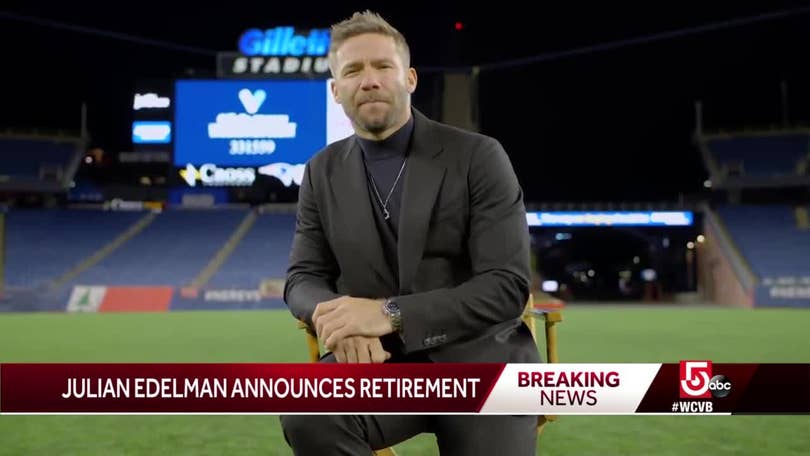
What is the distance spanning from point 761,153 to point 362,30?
36216mm

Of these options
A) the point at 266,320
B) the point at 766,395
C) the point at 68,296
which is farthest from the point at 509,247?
the point at 68,296

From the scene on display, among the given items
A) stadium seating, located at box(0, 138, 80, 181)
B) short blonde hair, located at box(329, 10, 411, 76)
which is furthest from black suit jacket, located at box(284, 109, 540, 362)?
stadium seating, located at box(0, 138, 80, 181)

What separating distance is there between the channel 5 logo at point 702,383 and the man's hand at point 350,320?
2.71 ft

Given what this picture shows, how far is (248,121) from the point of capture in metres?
24.2

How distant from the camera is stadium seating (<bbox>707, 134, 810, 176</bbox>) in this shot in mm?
33688

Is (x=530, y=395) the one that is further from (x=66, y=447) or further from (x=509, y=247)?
(x=66, y=447)

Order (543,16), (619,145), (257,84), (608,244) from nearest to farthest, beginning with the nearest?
(257,84) < (543,16) < (619,145) < (608,244)

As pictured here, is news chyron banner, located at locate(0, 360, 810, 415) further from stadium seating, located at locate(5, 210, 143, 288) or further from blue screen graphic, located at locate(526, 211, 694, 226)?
blue screen graphic, located at locate(526, 211, 694, 226)

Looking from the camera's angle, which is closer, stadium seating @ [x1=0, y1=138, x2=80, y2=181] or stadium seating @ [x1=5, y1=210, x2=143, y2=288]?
stadium seating @ [x1=5, y1=210, x2=143, y2=288]

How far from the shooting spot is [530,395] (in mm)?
2129

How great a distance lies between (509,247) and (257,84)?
2310 centimetres

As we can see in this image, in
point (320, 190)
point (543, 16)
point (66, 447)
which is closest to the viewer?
point (320, 190)

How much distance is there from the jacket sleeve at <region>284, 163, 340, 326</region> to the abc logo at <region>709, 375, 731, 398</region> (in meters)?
1.14

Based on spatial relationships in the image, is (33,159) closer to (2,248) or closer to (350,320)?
(2,248)
